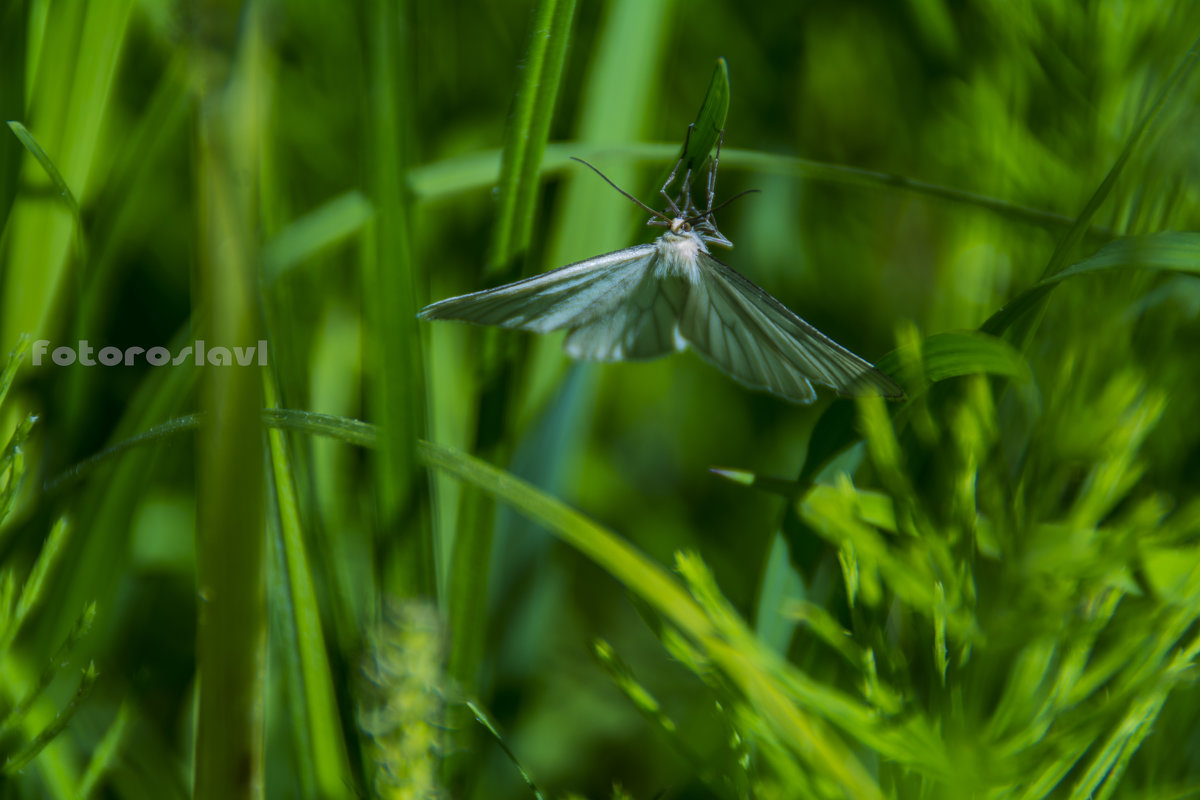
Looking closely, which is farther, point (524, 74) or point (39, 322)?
point (39, 322)

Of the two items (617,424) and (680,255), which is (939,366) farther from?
(617,424)

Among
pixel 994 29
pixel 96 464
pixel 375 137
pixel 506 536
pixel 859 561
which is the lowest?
pixel 506 536

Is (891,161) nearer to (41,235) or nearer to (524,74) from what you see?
(524,74)

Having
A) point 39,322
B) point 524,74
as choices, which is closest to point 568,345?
point 524,74

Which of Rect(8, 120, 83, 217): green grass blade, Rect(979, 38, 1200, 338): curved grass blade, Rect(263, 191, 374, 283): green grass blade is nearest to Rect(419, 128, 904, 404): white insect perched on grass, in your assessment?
Rect(979, 38, 1200, 338): curved grass blade

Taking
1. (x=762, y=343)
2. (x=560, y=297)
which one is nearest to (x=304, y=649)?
(x=560, y=297)

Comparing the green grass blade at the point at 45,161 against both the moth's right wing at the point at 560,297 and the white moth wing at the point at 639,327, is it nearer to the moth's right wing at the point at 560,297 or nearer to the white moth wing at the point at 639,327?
the moth's right wing at the point at 560,297

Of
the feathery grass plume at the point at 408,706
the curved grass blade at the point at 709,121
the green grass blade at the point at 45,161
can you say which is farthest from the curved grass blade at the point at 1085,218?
the green grass blade at the point at 45,161

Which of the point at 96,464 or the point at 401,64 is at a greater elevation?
the point at 401,64
